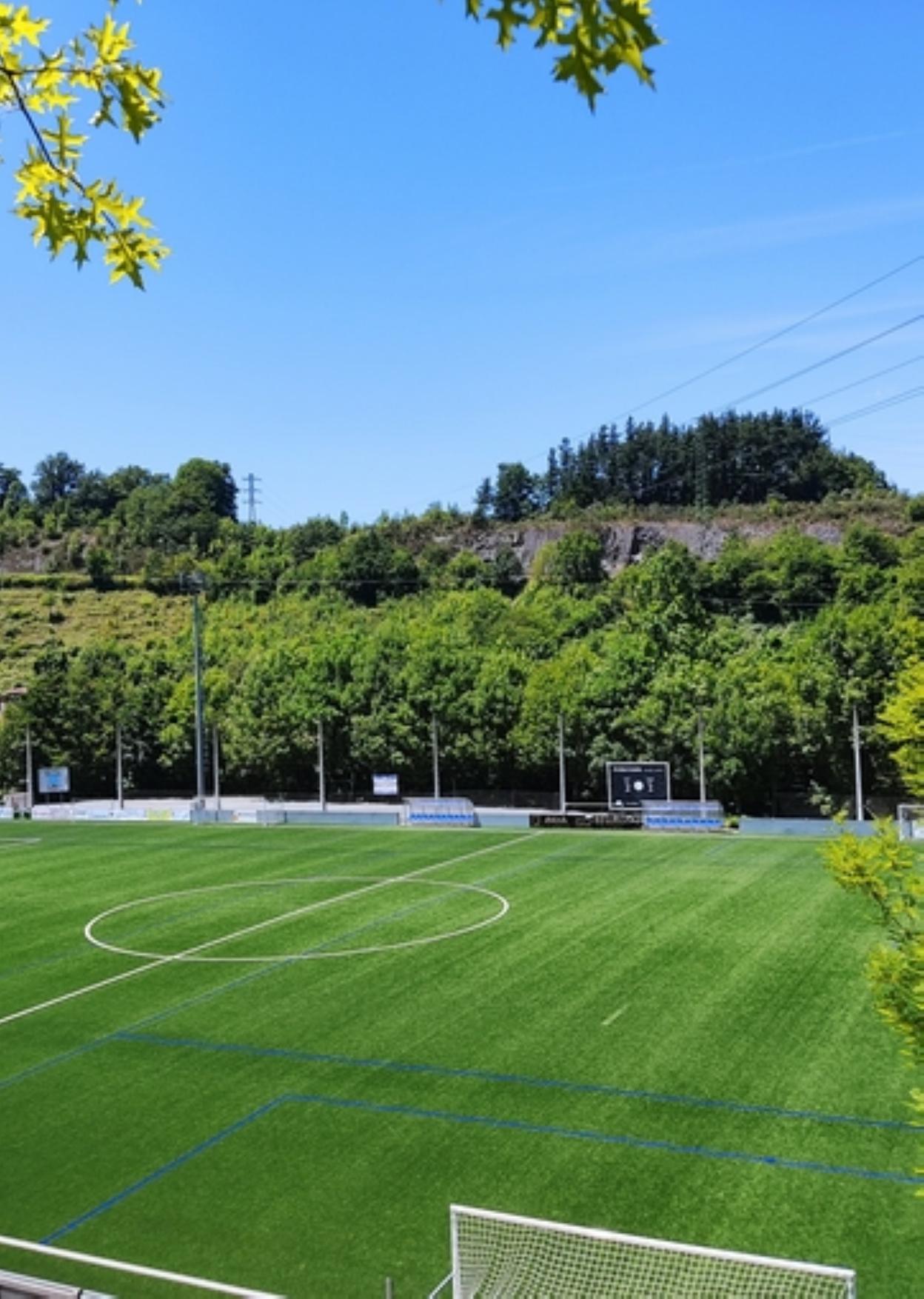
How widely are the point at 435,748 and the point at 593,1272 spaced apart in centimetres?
4922

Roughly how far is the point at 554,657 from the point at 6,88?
6305cm

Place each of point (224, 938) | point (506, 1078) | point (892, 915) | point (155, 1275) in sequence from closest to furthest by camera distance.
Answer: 1. point (155, 1275)
2. point (892, 915)
3. point (506, 1078)
4. point (224, 938)

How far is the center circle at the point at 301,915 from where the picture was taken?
2362cm

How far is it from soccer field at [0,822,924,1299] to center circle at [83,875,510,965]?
0.40 ft

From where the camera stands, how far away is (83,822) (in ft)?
178

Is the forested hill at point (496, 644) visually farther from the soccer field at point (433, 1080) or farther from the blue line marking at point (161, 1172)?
the blue line marking at point (161, 1172)

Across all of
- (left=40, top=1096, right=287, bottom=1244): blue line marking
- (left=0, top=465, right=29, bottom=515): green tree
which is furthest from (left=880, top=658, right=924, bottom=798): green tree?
(left=0, top=465, right=29, bottom=515): green tree

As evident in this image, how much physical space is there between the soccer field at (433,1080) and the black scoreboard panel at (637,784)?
49.3ft

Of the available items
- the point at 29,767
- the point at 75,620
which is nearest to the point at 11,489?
the point at 75,620

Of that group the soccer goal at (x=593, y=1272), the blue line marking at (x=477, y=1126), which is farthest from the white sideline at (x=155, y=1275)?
the blue line marking at (x=477, y=1126)

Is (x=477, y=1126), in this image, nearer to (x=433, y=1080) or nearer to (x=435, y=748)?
(x=433, y=1080)

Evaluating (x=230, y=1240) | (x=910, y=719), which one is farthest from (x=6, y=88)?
(x=230, y=1240)

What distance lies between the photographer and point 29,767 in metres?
65.2

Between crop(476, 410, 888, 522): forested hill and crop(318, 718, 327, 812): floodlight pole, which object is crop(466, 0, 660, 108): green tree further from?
crop(476, 410, 888, 522): forested hill
